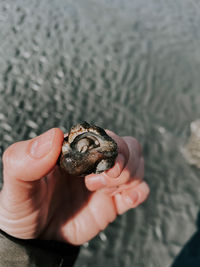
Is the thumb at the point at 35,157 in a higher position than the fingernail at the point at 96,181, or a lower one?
higher

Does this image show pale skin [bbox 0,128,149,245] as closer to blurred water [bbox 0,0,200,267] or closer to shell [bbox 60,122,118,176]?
shell [bbox 60,122,118,176]

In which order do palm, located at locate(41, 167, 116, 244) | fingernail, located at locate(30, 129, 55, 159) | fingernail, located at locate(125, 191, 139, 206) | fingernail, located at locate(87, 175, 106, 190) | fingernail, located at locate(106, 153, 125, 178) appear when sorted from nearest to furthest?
fingernail, located at locate(30, 129, 55, 159), fingernail, located at locate(106, 153, 125, 178), fingernail, located at locate(87, 175, 106, 190), palm, located at locate(41, 167, 116, 244), fingernail, located at locate(125, 191, 139, 206)

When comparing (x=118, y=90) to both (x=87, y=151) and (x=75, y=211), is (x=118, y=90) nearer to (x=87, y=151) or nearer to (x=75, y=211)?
(x=75, y=211)

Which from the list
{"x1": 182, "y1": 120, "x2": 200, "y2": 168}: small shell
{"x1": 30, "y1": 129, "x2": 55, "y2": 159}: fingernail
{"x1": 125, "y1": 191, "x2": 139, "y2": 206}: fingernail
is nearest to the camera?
{"x1": 30, "y1": 129, "x2": 55, "y2": 159}: fingernail

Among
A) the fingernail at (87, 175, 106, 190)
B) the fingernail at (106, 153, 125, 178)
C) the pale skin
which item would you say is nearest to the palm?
the pale skin

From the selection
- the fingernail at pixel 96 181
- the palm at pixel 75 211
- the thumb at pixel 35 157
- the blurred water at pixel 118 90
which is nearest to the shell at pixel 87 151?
the thumb at pixel 35 157

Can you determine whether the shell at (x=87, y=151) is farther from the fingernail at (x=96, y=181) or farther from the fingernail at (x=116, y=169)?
the fingernail at (x=96, y=181)
